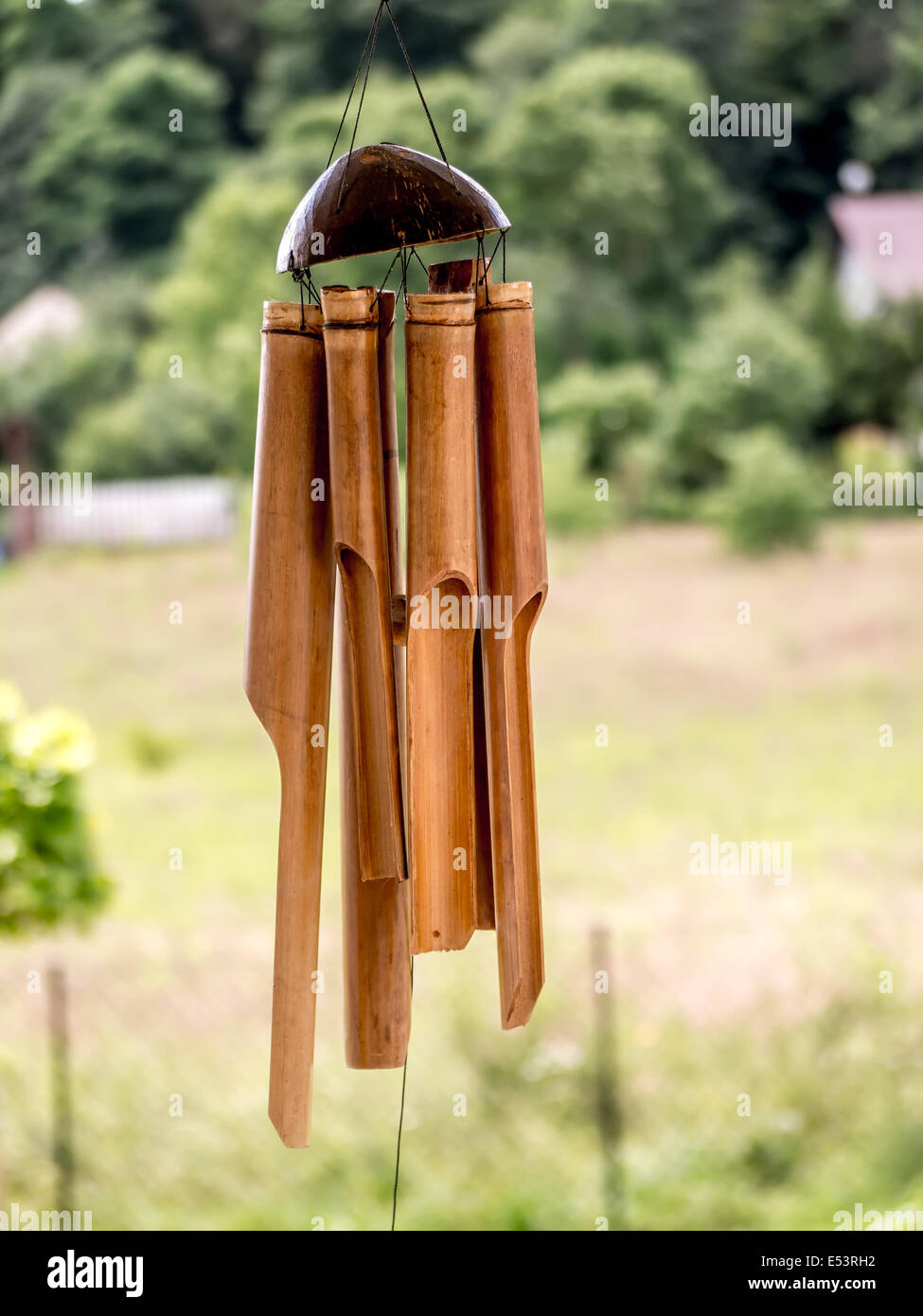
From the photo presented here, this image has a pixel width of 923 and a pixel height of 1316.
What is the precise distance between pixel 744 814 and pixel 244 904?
2177mm

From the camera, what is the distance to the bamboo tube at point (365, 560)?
1266mm

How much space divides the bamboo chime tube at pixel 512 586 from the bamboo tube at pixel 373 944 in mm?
126

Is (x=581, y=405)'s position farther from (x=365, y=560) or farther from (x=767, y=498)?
(x=365, y=560)

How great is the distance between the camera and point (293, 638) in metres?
1.33

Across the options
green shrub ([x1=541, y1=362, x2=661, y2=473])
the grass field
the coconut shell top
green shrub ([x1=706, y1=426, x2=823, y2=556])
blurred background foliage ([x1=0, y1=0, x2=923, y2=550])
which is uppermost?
→ blurred background foliage ([x1=0, y1=0, x2=923, y2=550])

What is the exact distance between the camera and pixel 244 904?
5445mm

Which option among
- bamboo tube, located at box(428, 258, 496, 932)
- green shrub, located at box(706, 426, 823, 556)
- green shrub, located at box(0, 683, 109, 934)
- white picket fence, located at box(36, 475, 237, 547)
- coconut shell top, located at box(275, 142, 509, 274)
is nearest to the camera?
coconut shell top, located at box(275, 142, 509, 274)

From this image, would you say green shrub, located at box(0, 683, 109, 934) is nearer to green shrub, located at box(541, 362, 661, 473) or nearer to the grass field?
the grass field

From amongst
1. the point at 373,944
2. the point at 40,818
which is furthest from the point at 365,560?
the point at 40,818

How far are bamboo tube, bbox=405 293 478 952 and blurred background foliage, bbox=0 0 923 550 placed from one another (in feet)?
19.3

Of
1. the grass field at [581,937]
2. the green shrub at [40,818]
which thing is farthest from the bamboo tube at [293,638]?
the grass field at [581,937]

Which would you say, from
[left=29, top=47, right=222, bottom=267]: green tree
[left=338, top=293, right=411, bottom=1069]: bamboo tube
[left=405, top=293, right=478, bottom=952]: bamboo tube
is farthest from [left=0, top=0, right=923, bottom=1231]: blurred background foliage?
[left=405, top=293, right=478, bottom=952]: bamboo tube

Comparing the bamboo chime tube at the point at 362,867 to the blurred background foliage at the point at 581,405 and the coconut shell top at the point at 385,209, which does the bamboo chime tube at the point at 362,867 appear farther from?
the blurred background foliage at the point at 581,405

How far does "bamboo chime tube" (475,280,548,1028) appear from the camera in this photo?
130cm
